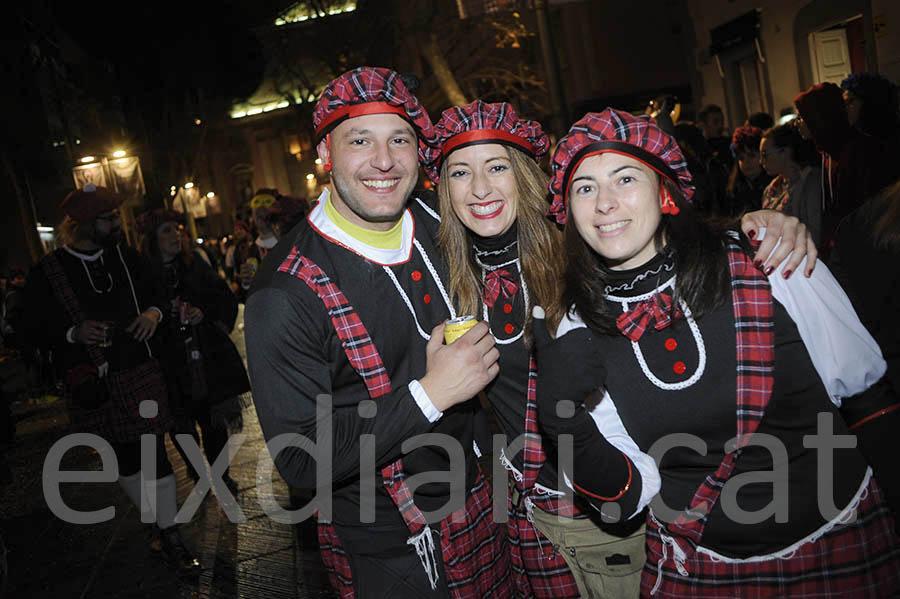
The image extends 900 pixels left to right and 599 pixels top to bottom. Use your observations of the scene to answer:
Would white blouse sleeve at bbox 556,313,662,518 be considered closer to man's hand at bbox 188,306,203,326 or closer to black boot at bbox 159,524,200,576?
black boot at bbox 159,524,200,576

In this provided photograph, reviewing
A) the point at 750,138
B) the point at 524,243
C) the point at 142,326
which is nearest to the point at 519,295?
the point at 524,243

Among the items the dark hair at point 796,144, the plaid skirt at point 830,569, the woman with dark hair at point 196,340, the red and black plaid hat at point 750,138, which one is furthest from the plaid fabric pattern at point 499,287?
the red and black plaid hat at point 750,138

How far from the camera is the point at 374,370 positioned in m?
2.46

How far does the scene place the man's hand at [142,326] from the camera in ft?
15.5

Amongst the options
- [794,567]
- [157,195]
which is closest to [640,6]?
[157,195]

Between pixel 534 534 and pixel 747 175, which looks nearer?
pixel 534 534

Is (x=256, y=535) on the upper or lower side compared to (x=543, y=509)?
lower

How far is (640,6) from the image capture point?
21.8m

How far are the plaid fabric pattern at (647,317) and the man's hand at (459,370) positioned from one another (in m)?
0.46

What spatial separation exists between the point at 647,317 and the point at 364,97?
1.34 m

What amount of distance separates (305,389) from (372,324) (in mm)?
366

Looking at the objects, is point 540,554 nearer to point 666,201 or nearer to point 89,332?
point 666,201

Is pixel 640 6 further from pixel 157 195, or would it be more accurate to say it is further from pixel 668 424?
pixel 668 424

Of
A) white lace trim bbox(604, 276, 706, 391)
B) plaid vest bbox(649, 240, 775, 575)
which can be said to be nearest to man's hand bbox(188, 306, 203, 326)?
white lace trim bbox(604, 276, 706, 391)
